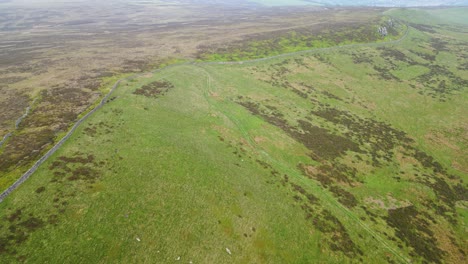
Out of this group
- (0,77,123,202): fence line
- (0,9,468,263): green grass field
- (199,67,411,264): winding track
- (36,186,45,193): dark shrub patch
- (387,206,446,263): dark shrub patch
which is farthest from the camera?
(199,67,411,264): winding track

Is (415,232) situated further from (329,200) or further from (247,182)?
(247,182)

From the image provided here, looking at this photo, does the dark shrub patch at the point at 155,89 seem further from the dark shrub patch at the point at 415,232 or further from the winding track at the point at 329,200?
the dark shrub patch at the point at 415,232

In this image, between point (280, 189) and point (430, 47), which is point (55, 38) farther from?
point (430, 47)

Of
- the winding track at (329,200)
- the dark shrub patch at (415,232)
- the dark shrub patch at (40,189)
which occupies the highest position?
the dark shrub patch at (40,189)

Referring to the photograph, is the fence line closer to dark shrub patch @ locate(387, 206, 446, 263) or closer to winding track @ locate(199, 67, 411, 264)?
winding track @ locate(199, 67, 411, 264)

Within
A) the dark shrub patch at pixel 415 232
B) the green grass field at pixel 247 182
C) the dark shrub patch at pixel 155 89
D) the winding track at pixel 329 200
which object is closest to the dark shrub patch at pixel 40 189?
the green grass field at pixel 247 182

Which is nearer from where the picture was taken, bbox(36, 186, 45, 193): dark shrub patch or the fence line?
the fence line

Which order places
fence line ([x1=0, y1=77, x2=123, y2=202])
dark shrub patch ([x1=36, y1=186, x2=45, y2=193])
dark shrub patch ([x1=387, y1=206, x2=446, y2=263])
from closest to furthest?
fence line ([x1=0, y1=77, x2=123, y2=202]), dark shrub patch ([x1=36, y1=186, x2=45, y2=193]), dark shrub patch ([x1=387, y1=206, x2=446, y2=263])

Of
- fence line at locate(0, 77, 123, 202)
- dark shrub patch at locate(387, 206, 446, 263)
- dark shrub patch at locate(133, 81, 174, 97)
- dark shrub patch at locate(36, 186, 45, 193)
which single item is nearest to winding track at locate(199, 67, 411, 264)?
dark shrub patch at locate(387, 206, 446, 263)

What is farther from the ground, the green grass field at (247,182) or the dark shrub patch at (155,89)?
the dark shrub patch at (155,89)
